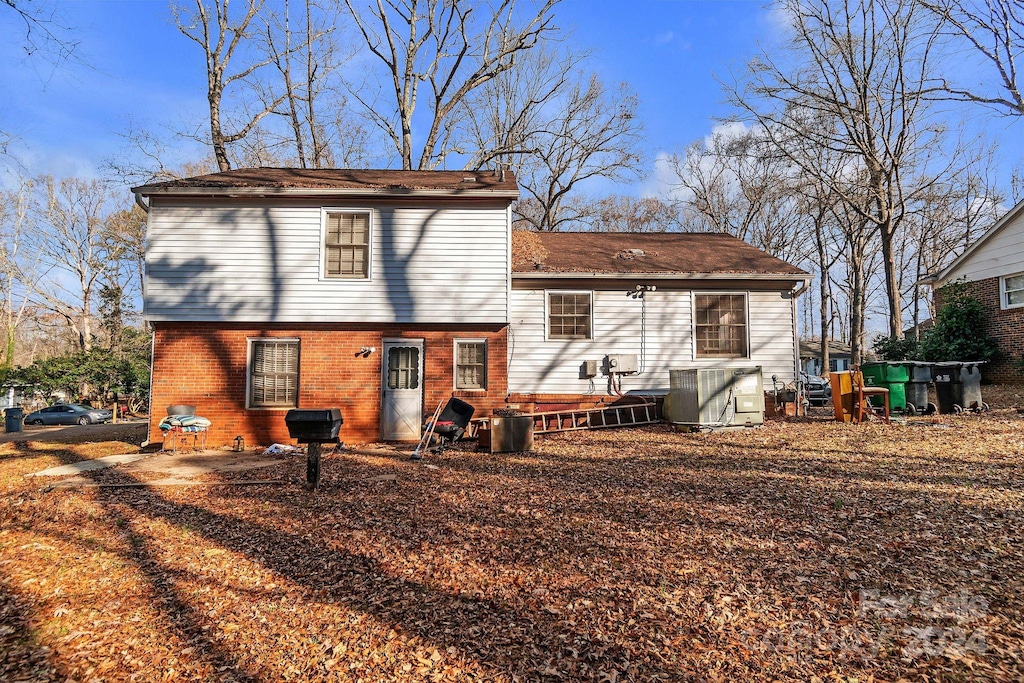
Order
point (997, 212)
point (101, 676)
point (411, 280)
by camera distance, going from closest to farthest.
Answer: point (101, 676)
point (411, 280)
point (997, 212)

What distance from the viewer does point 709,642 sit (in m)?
3.68

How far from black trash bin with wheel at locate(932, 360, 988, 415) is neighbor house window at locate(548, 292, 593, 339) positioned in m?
8.36

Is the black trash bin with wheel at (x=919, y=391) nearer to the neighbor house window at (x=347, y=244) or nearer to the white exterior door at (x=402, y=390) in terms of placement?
the white exterior door at (x=402, y=390)

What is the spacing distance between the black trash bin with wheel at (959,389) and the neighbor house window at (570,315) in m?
8.36

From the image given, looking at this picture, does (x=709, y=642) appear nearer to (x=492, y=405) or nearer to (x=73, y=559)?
(x=73, y=559)

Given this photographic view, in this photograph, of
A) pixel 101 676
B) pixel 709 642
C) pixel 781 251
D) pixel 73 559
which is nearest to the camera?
pixel 101 676


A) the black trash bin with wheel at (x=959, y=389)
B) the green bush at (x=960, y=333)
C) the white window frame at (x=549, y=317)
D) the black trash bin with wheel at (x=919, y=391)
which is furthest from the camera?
the green bush at (x=960, y=333)

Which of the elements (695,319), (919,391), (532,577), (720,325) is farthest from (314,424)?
(919,391)

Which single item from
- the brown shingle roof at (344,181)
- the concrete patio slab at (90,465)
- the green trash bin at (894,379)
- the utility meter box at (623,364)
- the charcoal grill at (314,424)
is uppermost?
the brown shingle roof at (344,181)

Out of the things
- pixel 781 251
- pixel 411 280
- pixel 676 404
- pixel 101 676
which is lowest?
pixel 101 676

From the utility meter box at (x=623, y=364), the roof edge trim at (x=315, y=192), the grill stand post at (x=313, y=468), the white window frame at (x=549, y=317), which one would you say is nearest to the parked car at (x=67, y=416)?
the roof edge trim at (x=315, y=192)

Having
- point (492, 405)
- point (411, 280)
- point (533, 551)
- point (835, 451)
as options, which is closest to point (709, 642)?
point (533, 551)

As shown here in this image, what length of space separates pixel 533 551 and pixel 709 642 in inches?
77.1

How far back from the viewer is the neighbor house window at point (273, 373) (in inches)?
462
